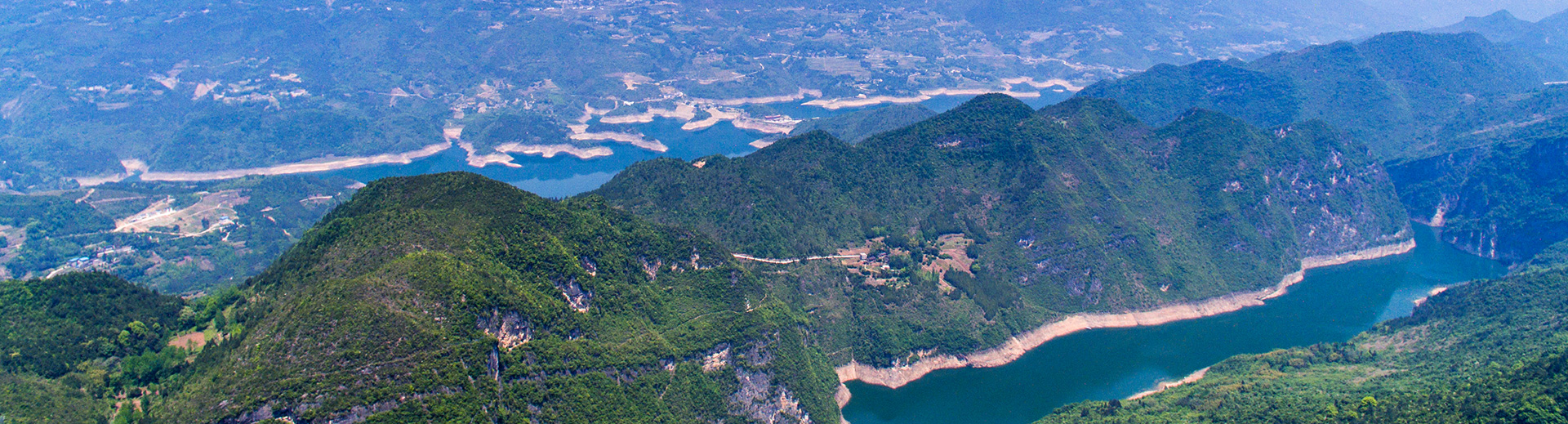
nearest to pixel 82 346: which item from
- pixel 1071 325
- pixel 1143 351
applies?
pixel 1071 325

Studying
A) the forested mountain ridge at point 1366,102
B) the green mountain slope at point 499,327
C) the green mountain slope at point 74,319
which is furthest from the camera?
the forested mountain ridge at point 1366,102

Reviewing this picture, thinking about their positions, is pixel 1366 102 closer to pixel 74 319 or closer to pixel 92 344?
pixel 92 344

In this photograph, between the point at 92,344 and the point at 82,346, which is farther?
the point at 92,344

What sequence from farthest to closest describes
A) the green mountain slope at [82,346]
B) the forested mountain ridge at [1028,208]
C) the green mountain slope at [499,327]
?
the forested mountain ridge at [1028,208], the green mountain slope at [82,346], the green mountain slope at [499,327]

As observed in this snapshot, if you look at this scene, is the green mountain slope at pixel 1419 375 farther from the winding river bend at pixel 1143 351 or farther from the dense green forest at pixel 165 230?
the dense green forest at pixel 165 230

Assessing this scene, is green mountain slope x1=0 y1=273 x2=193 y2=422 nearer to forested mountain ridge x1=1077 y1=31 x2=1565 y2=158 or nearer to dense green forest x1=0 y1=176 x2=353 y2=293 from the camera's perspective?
dense green forest x1=0 y1=176 x2=353 y2=293

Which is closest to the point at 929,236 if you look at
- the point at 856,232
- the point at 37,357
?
the point at 856,232

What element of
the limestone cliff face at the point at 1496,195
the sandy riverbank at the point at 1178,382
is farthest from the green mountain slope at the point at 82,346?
the limestone cliff face at the point at 1496,195

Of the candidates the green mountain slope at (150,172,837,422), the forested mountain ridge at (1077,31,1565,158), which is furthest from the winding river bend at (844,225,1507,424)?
the forested mountain ridge at (1077,31,1565,158)
